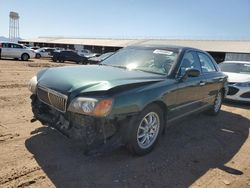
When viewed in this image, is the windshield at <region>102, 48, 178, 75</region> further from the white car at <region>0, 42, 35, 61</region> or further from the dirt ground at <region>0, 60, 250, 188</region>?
the white car at <region>0, 42, 35, 61</region>

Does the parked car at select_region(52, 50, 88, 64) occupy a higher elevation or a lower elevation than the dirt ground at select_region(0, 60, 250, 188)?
higher

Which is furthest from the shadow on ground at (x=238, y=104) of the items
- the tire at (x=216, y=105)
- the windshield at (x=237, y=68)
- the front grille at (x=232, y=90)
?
the tire at (x=216, y=105)

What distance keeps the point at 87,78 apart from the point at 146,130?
1194mm

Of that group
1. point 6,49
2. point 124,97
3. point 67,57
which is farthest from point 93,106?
point 67,57

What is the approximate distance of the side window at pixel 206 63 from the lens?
19.1 ft

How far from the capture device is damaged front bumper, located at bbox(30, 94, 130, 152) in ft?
11.4

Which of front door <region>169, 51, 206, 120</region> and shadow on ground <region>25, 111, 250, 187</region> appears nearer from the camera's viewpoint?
shadow on ground <region>25, 111, 250, 187</region>

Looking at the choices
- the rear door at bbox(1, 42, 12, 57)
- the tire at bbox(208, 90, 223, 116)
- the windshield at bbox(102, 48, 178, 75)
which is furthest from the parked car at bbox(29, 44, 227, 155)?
the rear door at bbox(1, 42, 12, 57)

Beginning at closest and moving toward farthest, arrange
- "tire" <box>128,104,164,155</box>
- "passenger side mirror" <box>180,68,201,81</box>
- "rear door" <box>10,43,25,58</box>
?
"tire" <box>128,104,164,155</box> → "passenger side mirror" <box>180,68,201,81</box> → "rear door" <box>10,43,25,58</box>

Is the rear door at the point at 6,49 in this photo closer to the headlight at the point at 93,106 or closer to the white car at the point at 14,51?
the white car at the point at 14,51

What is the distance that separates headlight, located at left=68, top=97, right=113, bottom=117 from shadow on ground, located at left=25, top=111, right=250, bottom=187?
2.63 feet

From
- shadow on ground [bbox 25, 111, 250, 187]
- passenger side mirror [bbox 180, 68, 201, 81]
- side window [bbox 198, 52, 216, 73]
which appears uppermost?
side window [bbox 198, 52, 216, 73]

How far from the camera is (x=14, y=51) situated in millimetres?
22953

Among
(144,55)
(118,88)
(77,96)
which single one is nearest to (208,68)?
(144,55)
